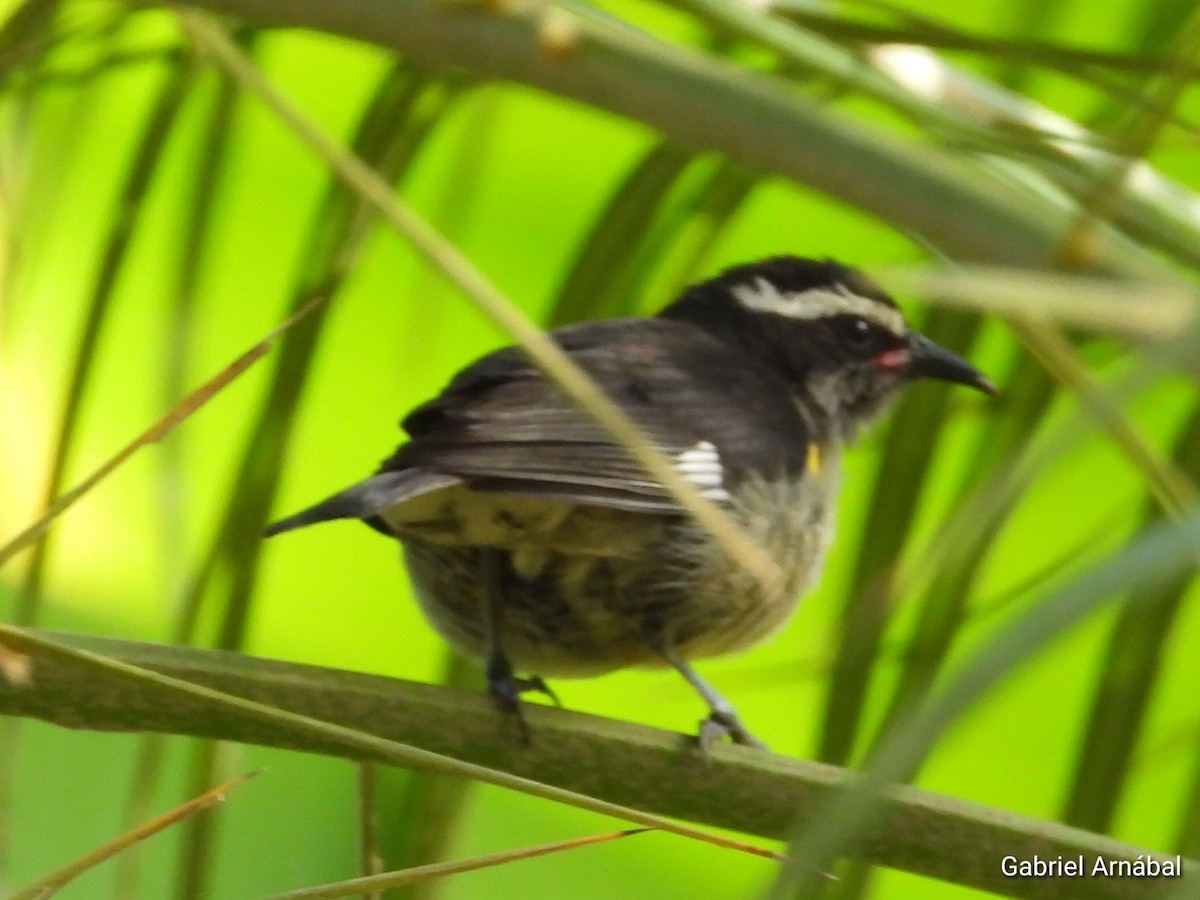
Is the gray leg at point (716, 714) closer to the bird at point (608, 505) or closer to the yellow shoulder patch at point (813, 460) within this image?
the bird at point (608, 505)

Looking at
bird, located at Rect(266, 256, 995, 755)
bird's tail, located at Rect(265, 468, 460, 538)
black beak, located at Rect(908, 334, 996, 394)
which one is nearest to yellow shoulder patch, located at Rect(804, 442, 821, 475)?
bird, located at Rect(266, 256, 995, 755)

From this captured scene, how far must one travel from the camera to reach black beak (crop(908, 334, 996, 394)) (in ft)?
4.74

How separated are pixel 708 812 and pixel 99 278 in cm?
58

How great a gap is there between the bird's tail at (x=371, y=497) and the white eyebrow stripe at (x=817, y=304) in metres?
0.65

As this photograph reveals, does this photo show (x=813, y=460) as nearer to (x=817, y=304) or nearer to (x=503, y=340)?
(x=817, y=304)

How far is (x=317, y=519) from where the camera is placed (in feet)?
3.24

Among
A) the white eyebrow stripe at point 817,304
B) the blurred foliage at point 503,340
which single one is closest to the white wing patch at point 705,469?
the blurred foliage at point 503,340

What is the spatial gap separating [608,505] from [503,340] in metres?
1.35

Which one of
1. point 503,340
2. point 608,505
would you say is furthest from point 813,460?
point 503,340

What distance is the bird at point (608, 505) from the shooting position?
112 cm

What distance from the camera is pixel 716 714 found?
1.18m

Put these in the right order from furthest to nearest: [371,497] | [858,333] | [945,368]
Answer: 1. [858,333]
2. [945,368]
3. [371,497]

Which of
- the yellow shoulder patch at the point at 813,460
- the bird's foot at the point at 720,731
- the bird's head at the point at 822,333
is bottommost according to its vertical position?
the bird's foot at the point at 720,731

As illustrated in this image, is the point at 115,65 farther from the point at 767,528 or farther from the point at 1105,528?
the point at 1105,528
